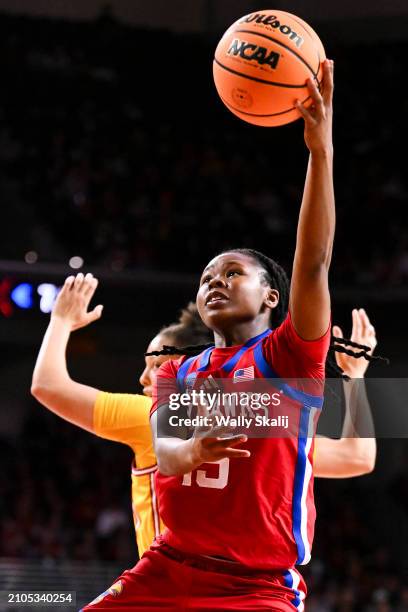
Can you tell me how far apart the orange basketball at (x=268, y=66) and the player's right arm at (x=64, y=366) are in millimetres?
980

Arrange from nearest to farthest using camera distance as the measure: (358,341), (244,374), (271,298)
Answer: (244,374)
(271,298)
(358,341)

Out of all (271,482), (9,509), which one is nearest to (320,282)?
(271,482)

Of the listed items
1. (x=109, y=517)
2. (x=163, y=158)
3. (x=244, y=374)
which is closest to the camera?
(x=244, y=374)

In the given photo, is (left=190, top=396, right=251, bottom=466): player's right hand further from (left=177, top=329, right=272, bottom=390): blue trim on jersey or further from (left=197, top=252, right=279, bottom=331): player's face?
(left=197, top=252, right=279, bottom=331): player's face

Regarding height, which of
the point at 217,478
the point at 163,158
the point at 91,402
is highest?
the point at 163,158

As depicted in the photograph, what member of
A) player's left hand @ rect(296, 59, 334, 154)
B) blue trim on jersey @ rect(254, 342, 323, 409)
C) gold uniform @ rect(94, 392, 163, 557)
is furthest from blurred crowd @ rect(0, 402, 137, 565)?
player's left hand @ rect(296, 59, 334, 154)

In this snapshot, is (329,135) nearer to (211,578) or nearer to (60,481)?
(211,578)

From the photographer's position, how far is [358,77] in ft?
47.9

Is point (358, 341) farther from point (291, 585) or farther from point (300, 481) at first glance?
point (291, 585)

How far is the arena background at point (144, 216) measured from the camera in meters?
10.7

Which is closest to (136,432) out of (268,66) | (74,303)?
(74,303)

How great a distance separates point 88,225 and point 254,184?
2.54m

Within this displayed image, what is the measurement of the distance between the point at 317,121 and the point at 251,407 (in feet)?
2.73

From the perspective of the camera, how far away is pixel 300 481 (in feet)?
8.95
